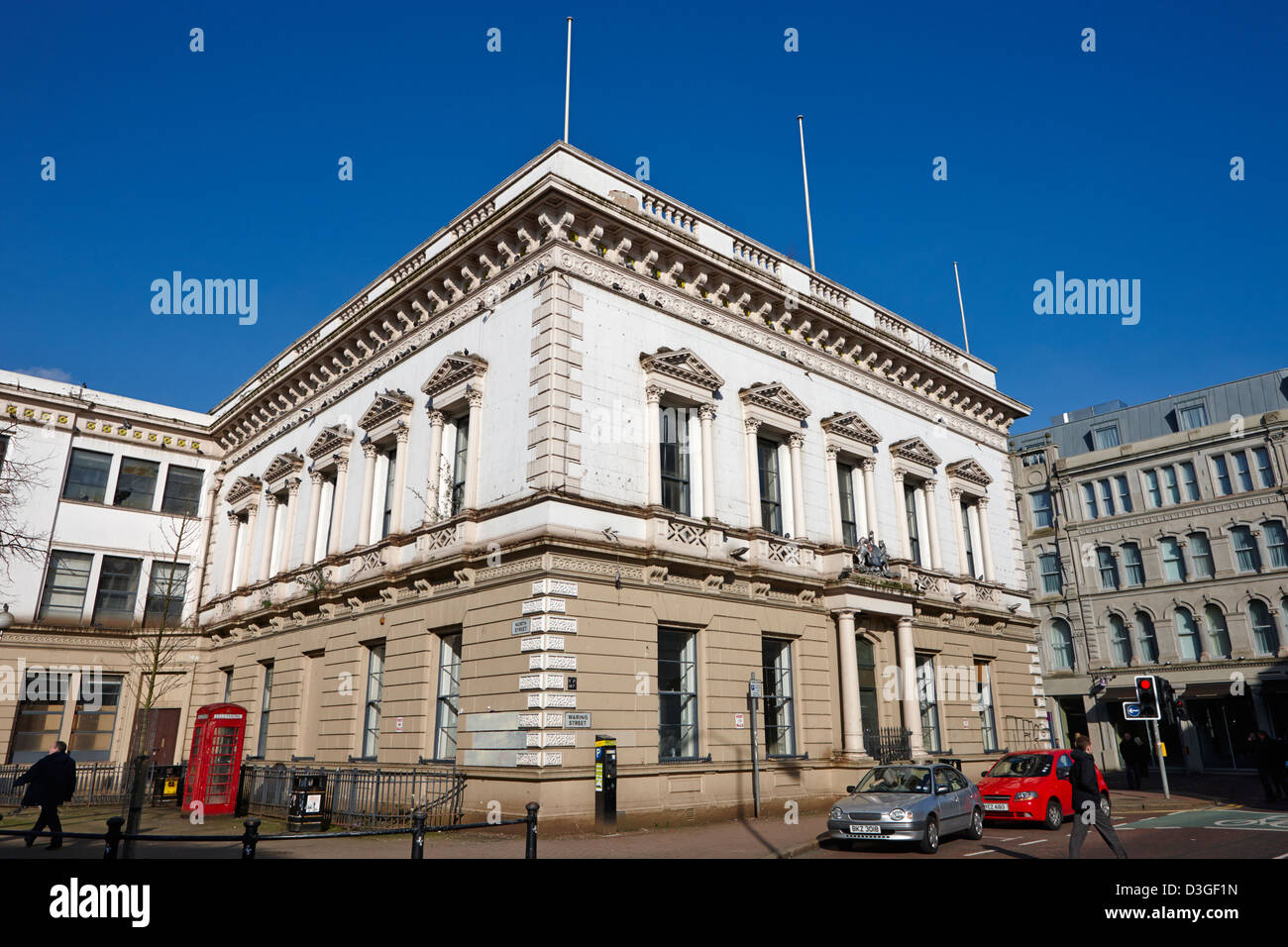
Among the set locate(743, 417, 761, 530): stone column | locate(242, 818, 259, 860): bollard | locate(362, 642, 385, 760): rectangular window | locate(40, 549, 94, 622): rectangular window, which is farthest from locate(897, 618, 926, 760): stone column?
locate(40, 549, 94, 622): rectangular window

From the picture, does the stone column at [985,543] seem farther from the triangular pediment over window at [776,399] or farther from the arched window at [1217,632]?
the arched window at [1217,632]

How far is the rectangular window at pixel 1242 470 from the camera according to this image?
4109 centimetres

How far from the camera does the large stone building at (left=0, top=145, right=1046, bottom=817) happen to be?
17672mm

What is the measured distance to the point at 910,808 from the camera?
14.0 metres

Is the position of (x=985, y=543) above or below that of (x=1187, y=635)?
above

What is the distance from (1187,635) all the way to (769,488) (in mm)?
31251

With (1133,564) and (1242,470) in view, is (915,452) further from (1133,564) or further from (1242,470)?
(1242,470)

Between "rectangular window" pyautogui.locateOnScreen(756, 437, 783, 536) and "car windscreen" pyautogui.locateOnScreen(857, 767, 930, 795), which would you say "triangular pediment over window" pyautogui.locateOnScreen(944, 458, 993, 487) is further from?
"car windscreen" pyautogui.locateOnScreen(857, 767, 930, 795)

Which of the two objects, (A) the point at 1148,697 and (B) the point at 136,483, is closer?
(A) the point at 1148,697

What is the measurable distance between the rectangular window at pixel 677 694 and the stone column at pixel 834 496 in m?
6.22

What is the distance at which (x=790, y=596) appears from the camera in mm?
21953

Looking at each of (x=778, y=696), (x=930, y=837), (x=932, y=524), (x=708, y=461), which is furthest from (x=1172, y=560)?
(x=930, y=837)

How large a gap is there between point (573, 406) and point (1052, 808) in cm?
1311

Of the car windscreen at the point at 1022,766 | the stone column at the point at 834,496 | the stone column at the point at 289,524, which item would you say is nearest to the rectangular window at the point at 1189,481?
the stone column at the point at 834,496
